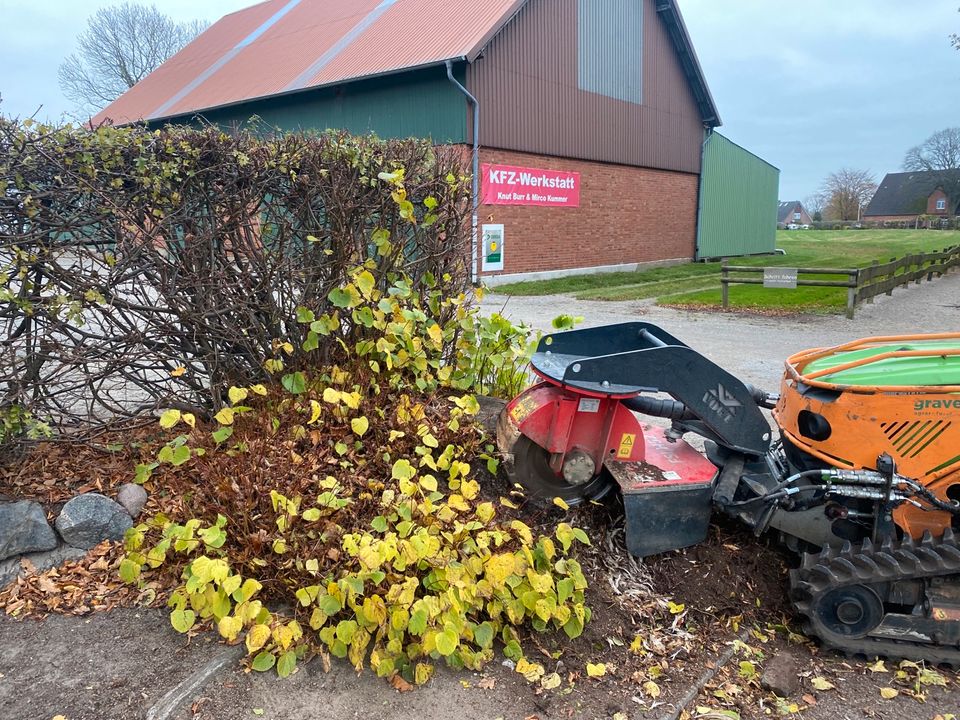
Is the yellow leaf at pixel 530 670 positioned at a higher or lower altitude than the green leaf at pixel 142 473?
lower

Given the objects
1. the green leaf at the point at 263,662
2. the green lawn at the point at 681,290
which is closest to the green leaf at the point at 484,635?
the green leaf at the point at 263,662

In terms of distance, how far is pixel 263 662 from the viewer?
2727 mm

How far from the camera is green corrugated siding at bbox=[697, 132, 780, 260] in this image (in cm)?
2756

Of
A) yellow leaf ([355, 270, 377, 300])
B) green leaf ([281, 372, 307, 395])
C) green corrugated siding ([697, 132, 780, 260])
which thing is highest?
green corrugated siding ([697, 132, 780, 260])

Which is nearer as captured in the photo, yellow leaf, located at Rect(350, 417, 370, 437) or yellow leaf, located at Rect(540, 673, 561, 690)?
yellow leaf, located at Rect(540, 673, 561, 690)

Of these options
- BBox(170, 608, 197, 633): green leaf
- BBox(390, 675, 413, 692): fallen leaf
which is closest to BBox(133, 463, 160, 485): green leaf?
BBox(170, 608, 197, 633): green leaf

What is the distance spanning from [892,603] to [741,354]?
6.48m

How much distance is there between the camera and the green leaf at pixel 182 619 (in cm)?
278

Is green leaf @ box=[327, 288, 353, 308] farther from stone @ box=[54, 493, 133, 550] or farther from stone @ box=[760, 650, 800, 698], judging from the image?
stone @ box=[760, 650, 800, 698]

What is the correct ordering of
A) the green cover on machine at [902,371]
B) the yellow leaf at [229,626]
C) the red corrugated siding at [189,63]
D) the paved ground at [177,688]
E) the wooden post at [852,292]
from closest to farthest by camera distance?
1. the paved ground at [177,688]
2. the yellow leaf at [229,626]
3. the green cover on machine at [902,371]
4. the wooden post at [852,292]
5. the red corrugated siding at [189,63]

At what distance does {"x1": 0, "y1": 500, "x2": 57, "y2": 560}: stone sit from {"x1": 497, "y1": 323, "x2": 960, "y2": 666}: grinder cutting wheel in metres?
2.18

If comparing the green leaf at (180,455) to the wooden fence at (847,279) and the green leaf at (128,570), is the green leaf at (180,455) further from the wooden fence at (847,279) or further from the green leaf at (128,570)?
the wooden fence at (847,279)

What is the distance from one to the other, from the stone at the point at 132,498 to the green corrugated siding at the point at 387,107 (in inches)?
509

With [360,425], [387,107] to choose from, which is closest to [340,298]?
[360,425]
